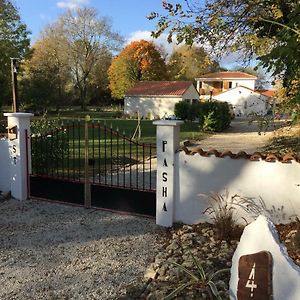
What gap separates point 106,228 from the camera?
19.2 ft

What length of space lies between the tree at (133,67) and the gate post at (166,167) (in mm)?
40341

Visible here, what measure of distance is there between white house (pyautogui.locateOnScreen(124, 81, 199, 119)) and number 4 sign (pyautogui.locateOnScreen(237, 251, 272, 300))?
35.7 metres

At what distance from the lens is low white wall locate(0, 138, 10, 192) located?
299 inches

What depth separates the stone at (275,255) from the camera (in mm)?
2200

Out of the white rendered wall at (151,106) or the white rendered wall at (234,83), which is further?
the white rendered wall at (234,83)

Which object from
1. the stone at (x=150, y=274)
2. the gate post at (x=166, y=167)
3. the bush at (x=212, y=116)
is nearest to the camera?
the stone at (x=150, y=274)

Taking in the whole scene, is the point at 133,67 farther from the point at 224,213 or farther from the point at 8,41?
the point at 224,213

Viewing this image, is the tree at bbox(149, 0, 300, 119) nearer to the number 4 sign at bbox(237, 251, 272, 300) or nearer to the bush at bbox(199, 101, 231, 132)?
the number 4 sign at bbox(237, 251, 272, 300)

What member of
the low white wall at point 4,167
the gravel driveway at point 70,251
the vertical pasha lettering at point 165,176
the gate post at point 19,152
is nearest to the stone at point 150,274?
the gravel driveway at point 70,251

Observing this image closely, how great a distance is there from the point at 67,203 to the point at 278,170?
3.76 m


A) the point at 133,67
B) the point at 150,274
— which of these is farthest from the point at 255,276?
the point at 133,67

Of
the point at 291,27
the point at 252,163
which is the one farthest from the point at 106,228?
the point at 291,27

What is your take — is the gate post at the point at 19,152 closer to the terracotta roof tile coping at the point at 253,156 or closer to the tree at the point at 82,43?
the terracotta roof tile coping at the point at 253,156

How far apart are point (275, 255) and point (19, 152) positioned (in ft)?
19.5
